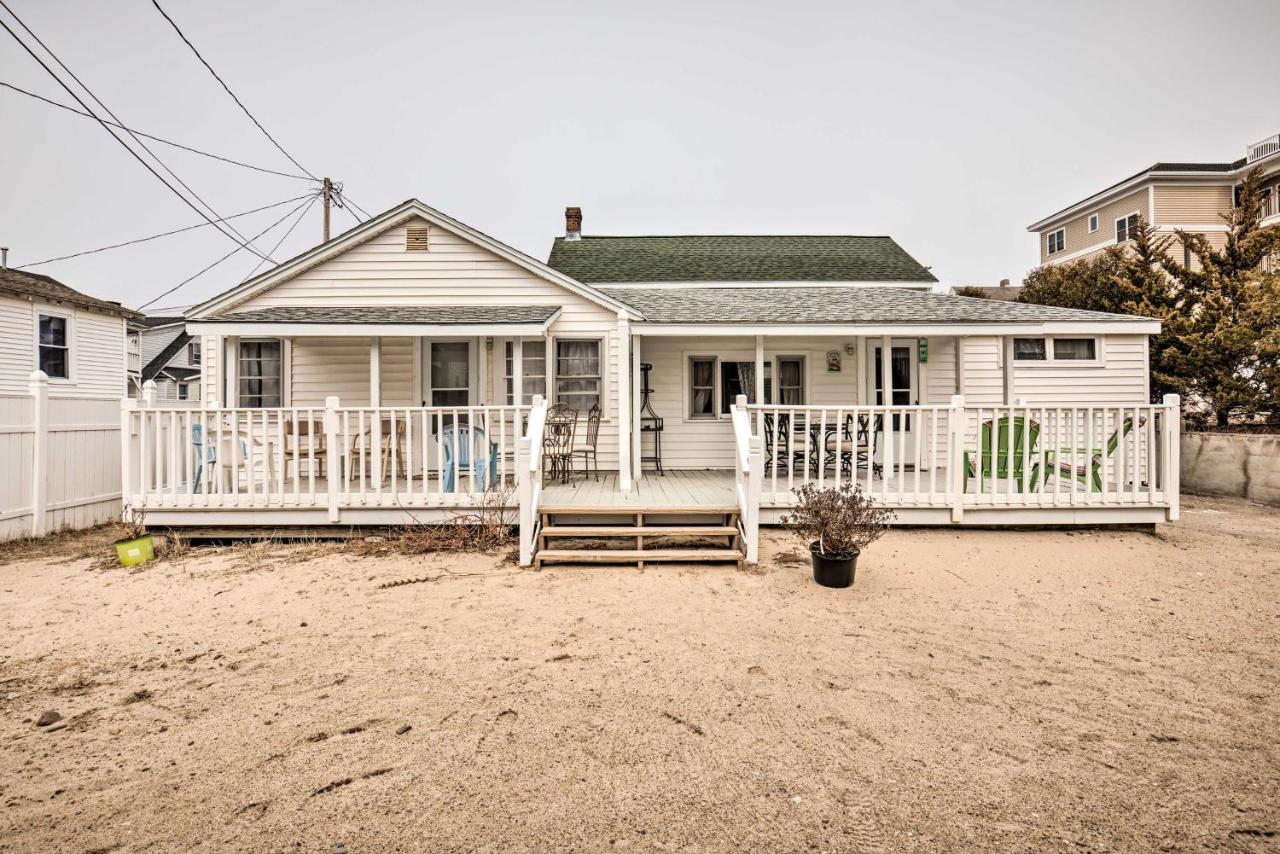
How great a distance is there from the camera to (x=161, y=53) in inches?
635

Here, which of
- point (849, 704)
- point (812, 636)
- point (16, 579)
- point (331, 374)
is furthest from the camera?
point (331, 374)

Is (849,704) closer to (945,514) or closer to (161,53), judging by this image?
(945,514)

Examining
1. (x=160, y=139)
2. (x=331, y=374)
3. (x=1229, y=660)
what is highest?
(x=160, y=139)

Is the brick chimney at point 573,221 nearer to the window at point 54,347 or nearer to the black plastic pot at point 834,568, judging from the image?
the window at point 54,347

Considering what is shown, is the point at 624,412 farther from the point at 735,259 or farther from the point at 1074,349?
the point at 1074,349

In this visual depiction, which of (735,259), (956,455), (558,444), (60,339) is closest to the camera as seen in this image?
(956,455)

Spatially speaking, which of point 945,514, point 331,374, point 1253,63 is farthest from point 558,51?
point 1253,63

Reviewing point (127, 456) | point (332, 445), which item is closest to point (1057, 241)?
point (332, 445)

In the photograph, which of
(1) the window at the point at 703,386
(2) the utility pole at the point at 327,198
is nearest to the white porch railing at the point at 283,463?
(1) the window at the point at 703,386

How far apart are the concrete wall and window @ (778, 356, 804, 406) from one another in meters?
7.00

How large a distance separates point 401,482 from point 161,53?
16739 mm

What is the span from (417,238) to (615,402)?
395 cm

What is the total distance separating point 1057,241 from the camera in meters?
29.8

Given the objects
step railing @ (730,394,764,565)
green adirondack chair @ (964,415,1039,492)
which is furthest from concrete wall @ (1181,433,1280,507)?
step railing @ (730,394,764,565)
